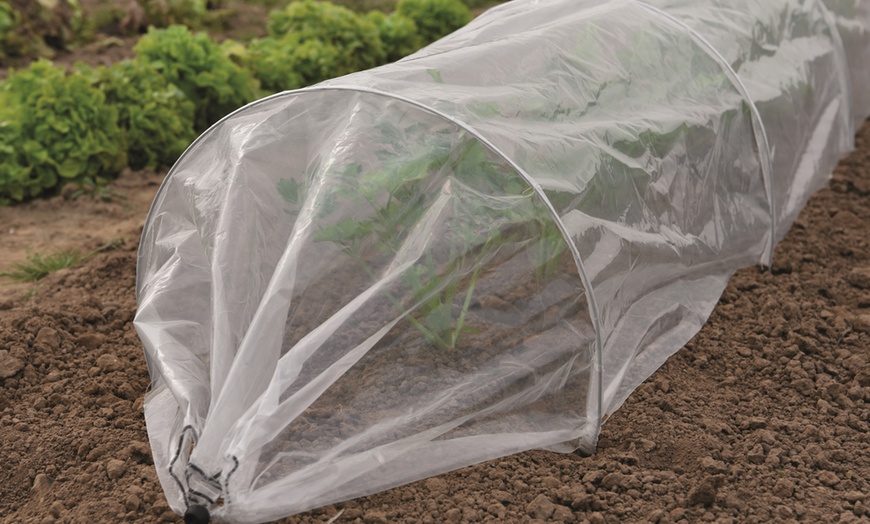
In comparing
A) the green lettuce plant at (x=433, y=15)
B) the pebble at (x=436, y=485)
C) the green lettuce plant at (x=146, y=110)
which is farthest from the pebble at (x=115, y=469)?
the green lettuce plant at (x=433, y=15)

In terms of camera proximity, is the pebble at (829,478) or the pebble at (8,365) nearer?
the pebble at (829,478)

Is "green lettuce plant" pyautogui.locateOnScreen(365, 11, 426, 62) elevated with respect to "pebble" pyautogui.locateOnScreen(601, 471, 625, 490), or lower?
elevated

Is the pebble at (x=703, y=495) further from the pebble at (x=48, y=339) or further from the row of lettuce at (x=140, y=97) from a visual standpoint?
the row of lettuce at (x=140, y=97)

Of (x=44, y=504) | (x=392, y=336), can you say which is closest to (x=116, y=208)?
(x=44, y=504)

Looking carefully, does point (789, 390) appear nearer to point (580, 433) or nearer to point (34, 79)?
point (580, 433)

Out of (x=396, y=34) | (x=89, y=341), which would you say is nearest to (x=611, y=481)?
(x=89, y=341)

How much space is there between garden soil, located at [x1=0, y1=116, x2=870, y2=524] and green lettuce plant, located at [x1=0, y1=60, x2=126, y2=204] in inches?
44.0

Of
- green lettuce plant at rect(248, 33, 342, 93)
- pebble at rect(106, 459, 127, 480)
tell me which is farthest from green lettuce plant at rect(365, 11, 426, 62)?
pebble at rect(106, 459, 127, 480)

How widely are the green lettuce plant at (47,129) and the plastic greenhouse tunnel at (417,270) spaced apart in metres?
2.31

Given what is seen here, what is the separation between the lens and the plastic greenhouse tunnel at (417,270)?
245cm

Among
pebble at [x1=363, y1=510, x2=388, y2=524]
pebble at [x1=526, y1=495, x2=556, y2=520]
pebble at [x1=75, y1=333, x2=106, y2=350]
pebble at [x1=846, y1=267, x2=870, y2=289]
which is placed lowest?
pebble at [x1=846, y1=267, x2=870, y2=289]

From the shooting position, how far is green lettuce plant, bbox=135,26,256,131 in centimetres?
557

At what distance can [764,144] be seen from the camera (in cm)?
397

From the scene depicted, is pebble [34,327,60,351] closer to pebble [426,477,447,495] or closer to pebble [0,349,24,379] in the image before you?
pebble [0,349,24,379]
